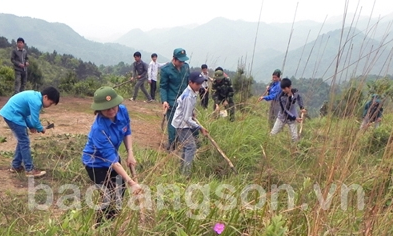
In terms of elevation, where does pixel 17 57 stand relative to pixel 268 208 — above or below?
below

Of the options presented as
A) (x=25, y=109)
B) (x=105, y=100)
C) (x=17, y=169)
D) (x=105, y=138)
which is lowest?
(x=17, y=169)

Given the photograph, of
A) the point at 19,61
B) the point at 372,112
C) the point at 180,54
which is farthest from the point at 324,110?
the point at 19,61

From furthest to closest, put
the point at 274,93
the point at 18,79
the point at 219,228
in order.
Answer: the point at 18,79
the point at 274,93
the point at 219,228

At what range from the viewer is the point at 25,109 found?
12.7 feet

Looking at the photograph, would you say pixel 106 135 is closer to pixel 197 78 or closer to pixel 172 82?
pixel 197 78

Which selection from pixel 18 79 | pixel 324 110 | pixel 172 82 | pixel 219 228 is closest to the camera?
pixel 219 228

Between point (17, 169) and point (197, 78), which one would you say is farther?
point (17, 169)

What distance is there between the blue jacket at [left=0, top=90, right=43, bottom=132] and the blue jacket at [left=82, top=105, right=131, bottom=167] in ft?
4.33

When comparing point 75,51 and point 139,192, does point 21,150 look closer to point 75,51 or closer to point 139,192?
point 139,192

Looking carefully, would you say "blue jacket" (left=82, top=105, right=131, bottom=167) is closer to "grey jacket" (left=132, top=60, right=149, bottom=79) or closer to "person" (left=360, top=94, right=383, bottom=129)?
"person" (left=360, top=94, right=383, bottom=129)

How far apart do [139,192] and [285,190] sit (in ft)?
2.88

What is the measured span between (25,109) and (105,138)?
1712mm

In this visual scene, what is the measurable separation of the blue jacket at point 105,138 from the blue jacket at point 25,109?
1319 millimetres

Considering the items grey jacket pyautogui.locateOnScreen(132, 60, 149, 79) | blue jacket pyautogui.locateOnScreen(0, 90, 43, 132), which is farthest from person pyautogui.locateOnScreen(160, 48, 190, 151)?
grey jacket pyautogui.locateOnScreen(132, 60, 149, 79)
